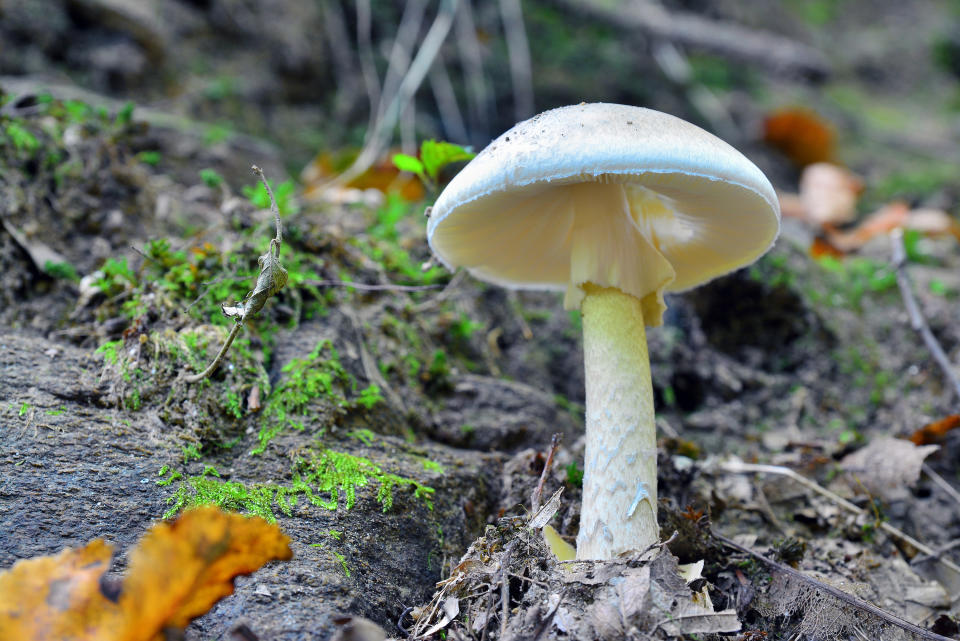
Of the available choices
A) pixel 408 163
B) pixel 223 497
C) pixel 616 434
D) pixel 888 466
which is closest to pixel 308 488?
pixel 223 497

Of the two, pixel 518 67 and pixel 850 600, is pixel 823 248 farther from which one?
pixel 850 600

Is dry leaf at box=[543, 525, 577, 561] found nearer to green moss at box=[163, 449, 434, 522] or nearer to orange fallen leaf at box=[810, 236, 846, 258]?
green moss at box=[163, 449, 434, 522]

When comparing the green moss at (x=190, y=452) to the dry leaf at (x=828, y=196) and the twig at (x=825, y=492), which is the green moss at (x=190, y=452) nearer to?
the twig at (x=825, y=492)

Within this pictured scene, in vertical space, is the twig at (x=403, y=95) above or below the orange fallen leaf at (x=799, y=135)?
below

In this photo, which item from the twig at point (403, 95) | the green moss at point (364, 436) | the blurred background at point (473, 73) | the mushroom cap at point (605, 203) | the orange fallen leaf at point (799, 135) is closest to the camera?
the mushroom cap at point (605, 203)

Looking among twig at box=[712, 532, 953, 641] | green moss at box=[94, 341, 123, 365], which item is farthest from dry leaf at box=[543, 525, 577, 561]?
green moss at box=[94, 341, 123, 365]

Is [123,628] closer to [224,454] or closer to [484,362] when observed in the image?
[224,454]

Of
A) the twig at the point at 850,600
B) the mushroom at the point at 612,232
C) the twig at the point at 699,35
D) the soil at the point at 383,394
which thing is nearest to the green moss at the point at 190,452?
the soil at the point at 383,394
